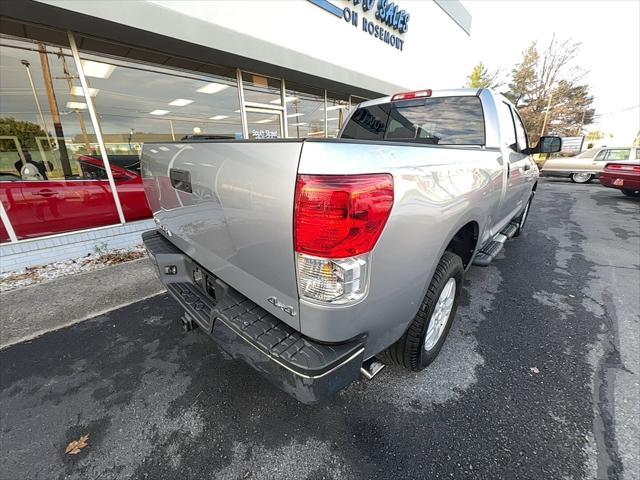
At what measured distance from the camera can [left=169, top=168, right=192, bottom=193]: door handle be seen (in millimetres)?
1729

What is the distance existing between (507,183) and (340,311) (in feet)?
8.69

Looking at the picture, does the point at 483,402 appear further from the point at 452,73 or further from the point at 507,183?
the point at 452,73

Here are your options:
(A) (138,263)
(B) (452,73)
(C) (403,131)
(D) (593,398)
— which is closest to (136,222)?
(A) (138,263)

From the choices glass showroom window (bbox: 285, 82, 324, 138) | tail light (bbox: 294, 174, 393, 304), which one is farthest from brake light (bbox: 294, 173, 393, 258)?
glass showroom window (bbox: 285, 82, 324, 138)

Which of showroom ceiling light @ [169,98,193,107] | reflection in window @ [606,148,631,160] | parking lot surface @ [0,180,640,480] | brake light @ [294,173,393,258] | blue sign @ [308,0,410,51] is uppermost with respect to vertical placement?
blue sign @ [308,0,410,51]

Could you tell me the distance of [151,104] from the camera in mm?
5371

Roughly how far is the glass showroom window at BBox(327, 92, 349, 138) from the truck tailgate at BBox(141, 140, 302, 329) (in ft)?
26.0

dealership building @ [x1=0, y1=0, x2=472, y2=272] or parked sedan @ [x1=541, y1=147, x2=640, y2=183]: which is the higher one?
dealership building @ [x1=0, y1=0, x2=472, y2=272]

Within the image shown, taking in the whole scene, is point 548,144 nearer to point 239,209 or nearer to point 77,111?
point 239,209

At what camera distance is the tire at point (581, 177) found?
12927mm

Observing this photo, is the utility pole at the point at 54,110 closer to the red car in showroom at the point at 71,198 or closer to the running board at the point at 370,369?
the red car in showroom at the point at 71,198

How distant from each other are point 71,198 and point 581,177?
18.3 meters

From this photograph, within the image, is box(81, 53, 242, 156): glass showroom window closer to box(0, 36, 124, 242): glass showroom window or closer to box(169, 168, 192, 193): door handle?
box(0, 36, 124, 242): glass showroom window

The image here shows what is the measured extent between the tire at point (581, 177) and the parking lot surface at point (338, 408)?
45.0ft
